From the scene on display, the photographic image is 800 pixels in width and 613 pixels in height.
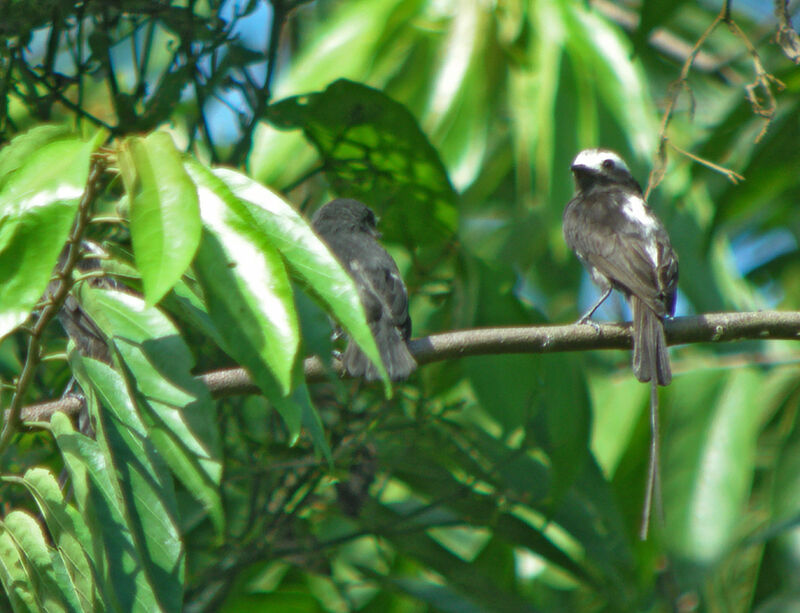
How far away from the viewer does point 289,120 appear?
172 inches

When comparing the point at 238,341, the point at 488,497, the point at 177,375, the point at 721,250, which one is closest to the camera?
the point at 238,341

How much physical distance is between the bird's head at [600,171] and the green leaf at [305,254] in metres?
4.22

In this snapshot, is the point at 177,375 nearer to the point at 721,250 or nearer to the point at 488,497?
the point at 488,497

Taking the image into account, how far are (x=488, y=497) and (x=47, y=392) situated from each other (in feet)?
6.18

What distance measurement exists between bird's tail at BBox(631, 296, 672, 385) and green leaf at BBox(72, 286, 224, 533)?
7.47ft

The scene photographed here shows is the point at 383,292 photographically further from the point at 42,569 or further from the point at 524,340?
the point at 42,569

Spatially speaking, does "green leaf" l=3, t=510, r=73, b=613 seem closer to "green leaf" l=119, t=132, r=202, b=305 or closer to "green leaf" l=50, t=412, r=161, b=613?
"green leaf" l=50, t=412, r=161, b=613

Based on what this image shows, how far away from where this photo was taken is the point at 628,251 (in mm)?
5133

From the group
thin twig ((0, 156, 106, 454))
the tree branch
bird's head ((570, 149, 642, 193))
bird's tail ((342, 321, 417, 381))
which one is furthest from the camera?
bird's head ((570, 149, 642, 193))

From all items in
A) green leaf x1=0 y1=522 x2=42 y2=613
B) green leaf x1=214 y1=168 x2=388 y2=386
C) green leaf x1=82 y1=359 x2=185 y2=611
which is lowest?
green leaf x1=0 y1=522 x2=42 y2=613

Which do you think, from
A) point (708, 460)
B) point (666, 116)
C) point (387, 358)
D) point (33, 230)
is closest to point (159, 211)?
point (33, 230)

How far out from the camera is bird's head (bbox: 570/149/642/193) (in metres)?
6.05

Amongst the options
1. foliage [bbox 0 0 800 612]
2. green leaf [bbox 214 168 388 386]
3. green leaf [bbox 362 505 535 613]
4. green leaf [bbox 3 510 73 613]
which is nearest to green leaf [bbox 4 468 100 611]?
green leaf [bbox 3 510 73 613]

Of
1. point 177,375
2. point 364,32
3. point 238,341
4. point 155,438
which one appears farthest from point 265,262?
point 364,32
